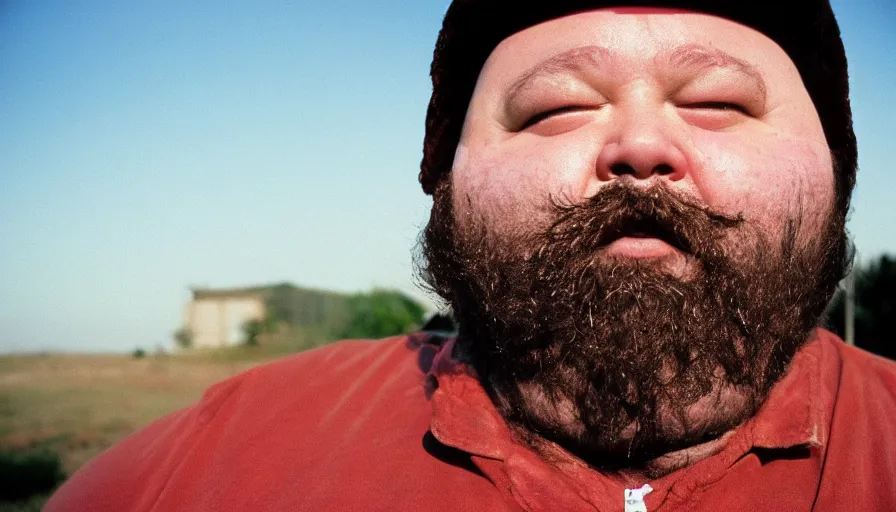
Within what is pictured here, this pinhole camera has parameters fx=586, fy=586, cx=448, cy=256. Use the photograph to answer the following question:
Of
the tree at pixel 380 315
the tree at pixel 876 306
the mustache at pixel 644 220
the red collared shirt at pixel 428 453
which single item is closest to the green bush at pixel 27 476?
the red collared shirt at pixel 428 453

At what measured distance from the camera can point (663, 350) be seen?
4.25 feet

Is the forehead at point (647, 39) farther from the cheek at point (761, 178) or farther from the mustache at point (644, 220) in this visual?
the mustache at point (644, 220)

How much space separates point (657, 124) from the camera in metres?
1.37

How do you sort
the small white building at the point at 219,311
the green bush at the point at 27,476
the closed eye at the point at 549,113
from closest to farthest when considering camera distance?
the closed eye at the point at 549,113, the green bush at the point at 27,476, the small white building at the point at 219,311

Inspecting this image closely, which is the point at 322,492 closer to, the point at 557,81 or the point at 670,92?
the point at 557,81

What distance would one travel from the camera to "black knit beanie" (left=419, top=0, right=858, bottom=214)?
1.57 m

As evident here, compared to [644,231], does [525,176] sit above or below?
above

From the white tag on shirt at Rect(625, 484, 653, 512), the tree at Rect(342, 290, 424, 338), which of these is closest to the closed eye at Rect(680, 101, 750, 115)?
the white tag on shirt at Rect(625, 484, 653, 512)

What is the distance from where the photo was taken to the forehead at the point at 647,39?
1432mm

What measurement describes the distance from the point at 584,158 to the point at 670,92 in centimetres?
27

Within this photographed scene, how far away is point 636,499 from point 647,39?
107 cm

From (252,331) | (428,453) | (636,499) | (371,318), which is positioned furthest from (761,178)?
(252,331)

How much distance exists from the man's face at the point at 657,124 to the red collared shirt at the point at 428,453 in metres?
0.44

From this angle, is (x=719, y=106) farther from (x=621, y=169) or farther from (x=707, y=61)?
(x=621, y=169)
